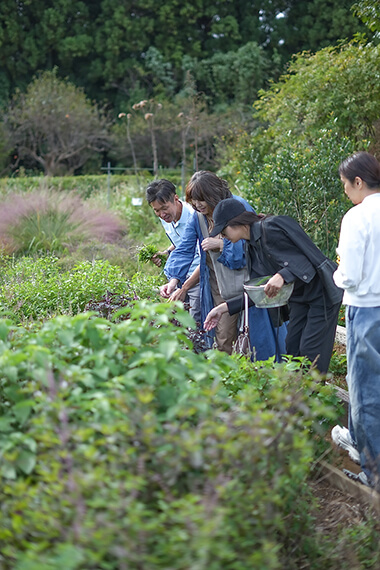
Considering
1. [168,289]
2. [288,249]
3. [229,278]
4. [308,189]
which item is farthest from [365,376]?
[308,189]

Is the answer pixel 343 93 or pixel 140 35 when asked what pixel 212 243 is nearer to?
pixel 343 93

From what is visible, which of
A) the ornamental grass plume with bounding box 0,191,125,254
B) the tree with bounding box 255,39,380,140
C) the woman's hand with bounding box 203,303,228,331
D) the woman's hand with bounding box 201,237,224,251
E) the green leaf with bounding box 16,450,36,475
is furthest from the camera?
the ornamental grass plume with bounding box 0,191,125,254

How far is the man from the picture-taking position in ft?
15.1

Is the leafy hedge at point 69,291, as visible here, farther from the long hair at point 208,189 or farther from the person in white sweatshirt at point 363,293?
the person in white sweatshirt at point 363,293

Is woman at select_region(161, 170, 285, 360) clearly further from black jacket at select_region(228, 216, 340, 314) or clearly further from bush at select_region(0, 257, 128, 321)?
bush at select_region(0, 257, 128, 321)

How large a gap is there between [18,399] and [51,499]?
1.58 feet

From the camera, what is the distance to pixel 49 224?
363 inches

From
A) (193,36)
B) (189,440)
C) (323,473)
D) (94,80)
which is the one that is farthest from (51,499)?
(193,36)

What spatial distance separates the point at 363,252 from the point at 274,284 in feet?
2.11

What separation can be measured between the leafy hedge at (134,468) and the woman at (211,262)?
6.81ft

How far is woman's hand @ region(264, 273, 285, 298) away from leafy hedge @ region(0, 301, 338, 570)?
1.46 metres

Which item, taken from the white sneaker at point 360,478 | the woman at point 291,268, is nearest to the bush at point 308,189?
the woman at point 291,268

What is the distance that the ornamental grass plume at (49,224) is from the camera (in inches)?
344

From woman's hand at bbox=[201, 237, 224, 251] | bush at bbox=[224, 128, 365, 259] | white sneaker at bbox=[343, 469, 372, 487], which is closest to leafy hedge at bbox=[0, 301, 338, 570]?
white sneaker at bbox=[343, 469, 372, 487]
